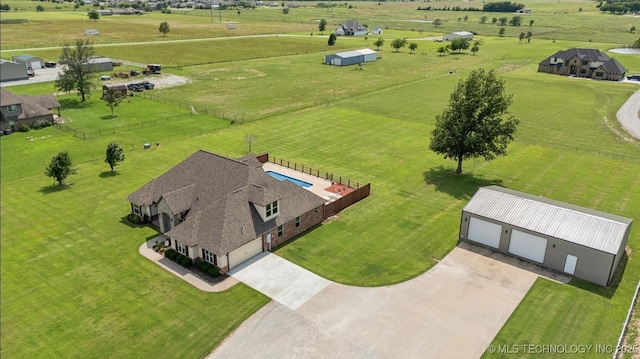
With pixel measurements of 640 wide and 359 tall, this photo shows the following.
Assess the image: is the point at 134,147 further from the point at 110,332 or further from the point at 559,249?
the point at 559,249

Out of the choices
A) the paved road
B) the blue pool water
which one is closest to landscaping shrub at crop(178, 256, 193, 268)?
the blue pool water

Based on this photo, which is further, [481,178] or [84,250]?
[481,178]

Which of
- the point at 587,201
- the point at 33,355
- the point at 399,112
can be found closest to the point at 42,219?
the point at 33,355

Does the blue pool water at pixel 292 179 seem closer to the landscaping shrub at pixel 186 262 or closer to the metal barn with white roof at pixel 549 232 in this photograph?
the landscaping shrub at pixel 186 262

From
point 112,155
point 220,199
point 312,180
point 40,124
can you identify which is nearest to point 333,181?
point 312,180

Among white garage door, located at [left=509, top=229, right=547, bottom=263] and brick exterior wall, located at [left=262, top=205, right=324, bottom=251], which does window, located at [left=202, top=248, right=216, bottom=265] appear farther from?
white garage door, located at [left=509, top=229, right=547, bottom=263]

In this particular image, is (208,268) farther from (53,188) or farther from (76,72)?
(76,72)
